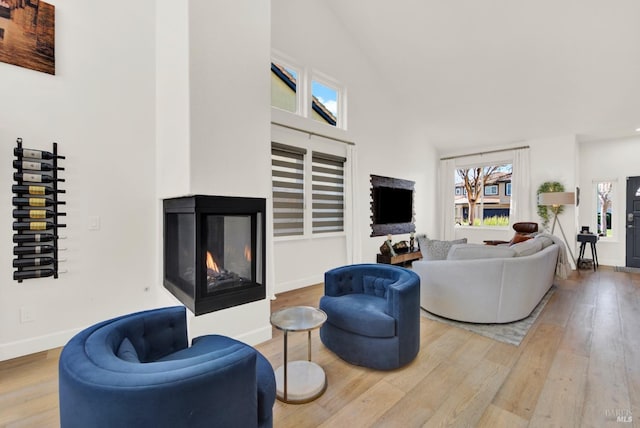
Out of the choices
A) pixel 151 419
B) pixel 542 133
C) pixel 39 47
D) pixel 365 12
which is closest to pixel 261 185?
pixel 151 419

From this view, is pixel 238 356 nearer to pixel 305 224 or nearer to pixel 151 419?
pixel 151 419

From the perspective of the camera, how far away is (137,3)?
9.19 ft

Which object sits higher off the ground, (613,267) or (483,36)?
(483,36)

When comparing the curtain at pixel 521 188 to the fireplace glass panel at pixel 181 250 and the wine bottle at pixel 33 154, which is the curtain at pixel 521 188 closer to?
the fireplace glass panel at pixel 181 250

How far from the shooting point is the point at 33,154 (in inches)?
90.9

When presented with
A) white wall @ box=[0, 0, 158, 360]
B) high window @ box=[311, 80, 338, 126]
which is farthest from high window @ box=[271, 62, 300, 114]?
white wall @ box=[0, 0, 158, 360]

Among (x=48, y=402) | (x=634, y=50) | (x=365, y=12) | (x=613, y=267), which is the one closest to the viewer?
(x=48, y=402)

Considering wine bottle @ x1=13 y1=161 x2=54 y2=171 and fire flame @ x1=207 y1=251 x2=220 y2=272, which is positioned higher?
wine bottle @ x1=13 y1=161 x2=54 y2=171

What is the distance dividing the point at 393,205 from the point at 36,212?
16.9 feet

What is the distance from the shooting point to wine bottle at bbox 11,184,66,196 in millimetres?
2246

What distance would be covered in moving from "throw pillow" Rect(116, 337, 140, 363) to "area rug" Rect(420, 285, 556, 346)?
278cm

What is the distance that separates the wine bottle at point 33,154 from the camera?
2.25 meters

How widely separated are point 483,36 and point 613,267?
5.39 meters

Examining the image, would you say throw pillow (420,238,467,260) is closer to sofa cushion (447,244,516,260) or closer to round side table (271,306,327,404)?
sofa cushion (447,244,516,260)
